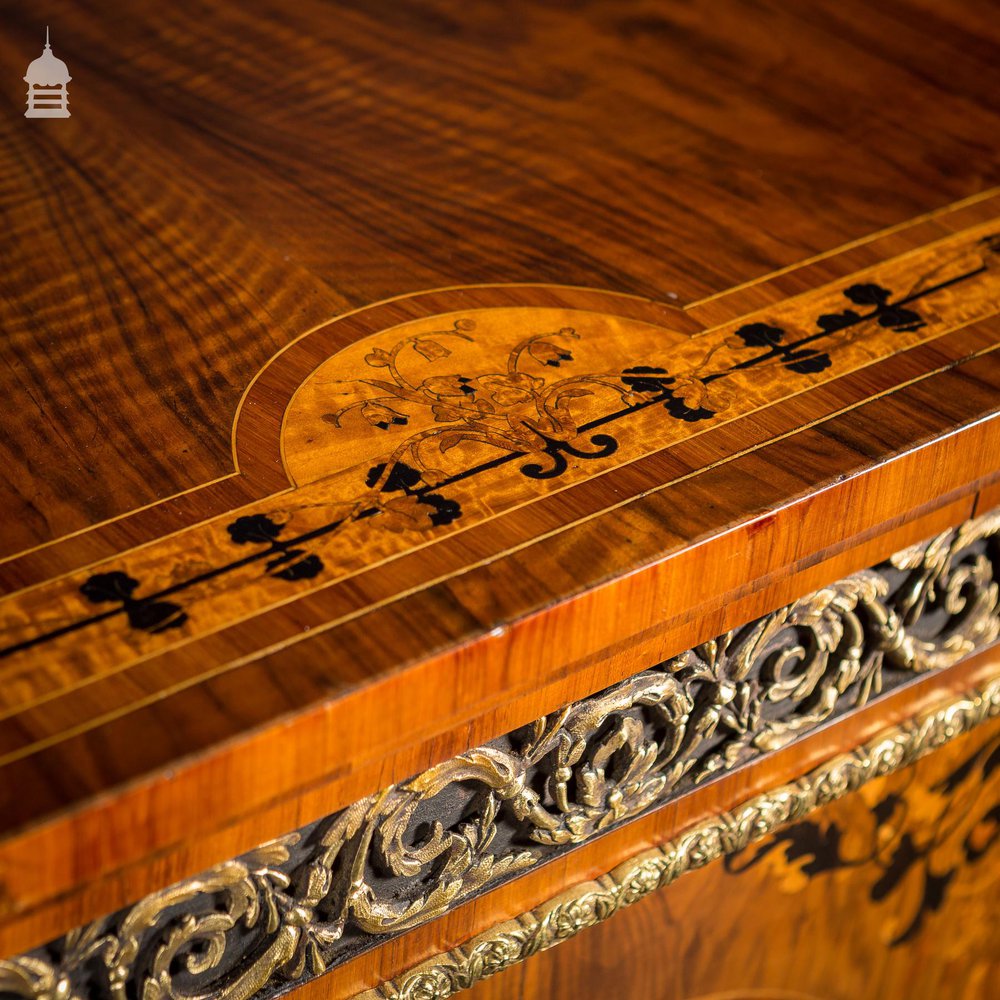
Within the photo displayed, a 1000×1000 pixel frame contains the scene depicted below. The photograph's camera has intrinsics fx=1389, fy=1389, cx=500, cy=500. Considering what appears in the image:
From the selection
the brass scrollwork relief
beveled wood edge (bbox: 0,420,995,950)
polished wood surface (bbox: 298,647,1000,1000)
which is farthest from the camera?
polished wood surface (bbox: 298,647,1000,1000)

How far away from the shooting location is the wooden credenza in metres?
0.60

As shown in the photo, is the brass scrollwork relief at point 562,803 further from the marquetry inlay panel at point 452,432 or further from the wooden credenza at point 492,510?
the marquetry inlay panel at point 452,432

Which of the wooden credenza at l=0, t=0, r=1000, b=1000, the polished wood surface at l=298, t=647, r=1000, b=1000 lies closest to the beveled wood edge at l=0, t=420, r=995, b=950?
the wooden credenza at l=0, t=0, r=1000, b=1000

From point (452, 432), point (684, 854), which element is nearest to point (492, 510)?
point (452, 432)

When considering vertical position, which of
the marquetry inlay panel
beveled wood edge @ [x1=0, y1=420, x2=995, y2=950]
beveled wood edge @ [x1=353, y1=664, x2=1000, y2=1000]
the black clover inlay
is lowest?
beveled wood edge @ [x1=353, y1=664, x2=1000, y2=1000]

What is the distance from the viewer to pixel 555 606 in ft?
2.05

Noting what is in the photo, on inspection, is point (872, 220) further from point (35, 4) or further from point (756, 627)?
point (35, 4)

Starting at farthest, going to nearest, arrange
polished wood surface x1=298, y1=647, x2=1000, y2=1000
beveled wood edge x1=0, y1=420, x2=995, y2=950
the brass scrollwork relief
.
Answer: polished wood surface x1=298, y1=647, x2=1000, y2=1000 < the brass scrollwork relief < beveled wood edge x1=0, y1=420, x2=995, y2=950

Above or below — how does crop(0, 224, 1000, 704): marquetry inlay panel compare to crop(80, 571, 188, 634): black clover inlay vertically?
above

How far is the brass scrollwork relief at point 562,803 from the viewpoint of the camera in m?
0.63

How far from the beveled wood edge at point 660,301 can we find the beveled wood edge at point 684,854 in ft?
0.94

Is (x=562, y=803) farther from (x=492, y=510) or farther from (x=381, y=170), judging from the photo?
(x=381, y=170)

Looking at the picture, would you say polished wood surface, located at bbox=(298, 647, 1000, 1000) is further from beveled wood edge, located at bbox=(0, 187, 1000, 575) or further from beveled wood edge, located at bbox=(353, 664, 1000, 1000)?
beveled wood edge, located at bbox=(0, 187, 1000, 575)

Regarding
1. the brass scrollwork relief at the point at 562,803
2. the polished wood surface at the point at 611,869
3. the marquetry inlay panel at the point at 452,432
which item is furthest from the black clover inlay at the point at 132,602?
the polished wood surface at the point at 611,869
